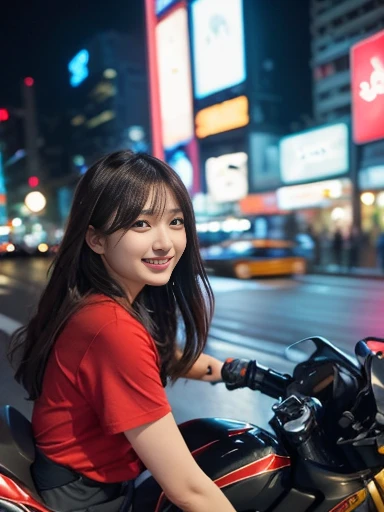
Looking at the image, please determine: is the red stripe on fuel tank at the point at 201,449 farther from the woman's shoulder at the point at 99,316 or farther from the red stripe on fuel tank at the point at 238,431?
the woman's shoulder at the point at 99,316

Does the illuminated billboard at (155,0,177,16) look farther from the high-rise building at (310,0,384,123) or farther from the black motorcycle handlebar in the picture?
the black motorcycle handlebar

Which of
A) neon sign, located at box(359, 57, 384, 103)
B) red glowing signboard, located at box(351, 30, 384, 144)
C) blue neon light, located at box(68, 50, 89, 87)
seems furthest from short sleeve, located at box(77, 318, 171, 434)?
blue neon light, located at box(68, 50, 89, 87)

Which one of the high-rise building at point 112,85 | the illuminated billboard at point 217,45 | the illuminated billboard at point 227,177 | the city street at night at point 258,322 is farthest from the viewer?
the high-rise building at point 112,85

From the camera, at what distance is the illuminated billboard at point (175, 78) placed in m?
30.2

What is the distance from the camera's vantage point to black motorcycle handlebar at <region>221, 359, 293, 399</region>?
1707mm

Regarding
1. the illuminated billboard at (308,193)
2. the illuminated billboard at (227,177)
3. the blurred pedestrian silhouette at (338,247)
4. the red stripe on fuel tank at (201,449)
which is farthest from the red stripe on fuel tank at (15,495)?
the illuminated billboard at (227,177)

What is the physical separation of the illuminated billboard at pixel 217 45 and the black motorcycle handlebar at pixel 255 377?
26341 millimetres

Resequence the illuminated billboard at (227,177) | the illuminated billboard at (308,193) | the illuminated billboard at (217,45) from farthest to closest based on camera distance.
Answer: the illuminated billboard at (227,177)
the illuminated billboard at (217,45)
the illuminated billboard at (308,193)

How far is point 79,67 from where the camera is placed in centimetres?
6638

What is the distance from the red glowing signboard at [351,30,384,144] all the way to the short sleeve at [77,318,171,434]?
18000mm

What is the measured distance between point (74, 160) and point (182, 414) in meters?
69.9

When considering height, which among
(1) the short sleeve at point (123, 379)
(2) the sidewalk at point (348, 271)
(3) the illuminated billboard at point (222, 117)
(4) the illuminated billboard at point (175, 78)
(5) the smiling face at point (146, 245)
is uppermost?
(4) the illuminated billboard at point (175, 78)

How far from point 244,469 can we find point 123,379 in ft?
1.52

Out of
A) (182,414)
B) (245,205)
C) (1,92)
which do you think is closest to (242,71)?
(245,205)
